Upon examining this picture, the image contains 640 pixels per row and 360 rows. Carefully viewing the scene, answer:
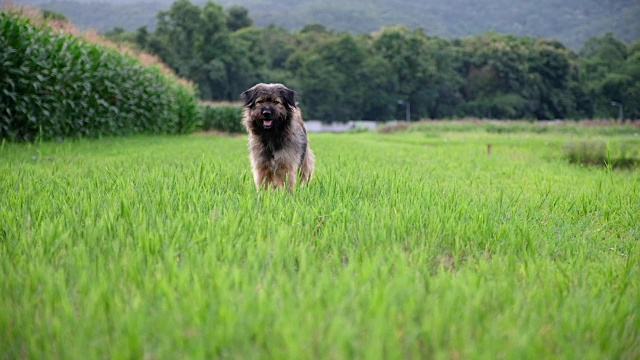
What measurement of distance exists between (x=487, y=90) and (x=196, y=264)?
295 ft

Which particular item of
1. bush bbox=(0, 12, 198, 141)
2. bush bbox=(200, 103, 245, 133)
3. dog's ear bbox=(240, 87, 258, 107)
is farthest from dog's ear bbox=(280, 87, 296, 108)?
bush bbox=(200, 103, 245, 133)

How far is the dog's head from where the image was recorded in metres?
5.28

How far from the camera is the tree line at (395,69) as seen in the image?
66062mm

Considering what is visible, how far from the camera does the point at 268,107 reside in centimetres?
528

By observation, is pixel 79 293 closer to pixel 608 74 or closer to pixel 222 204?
pixel 222 204

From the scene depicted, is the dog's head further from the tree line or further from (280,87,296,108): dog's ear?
the tree line

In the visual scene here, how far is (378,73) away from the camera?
3061 inches

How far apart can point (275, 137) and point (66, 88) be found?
9.25 metres

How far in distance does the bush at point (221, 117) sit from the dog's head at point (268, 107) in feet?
84.3

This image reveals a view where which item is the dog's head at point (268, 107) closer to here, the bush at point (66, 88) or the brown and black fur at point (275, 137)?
the brown and black fur at point (275, 137)

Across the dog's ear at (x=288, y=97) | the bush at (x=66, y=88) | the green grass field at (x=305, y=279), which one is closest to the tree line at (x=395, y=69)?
the bush at (x=66, y=88)

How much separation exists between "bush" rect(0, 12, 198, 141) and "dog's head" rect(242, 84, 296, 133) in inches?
183

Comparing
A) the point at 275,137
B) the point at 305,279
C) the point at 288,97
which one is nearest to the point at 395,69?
the point at 288,97

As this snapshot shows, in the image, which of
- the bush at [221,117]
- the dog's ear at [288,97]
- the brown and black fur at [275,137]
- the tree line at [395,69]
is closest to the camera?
the brown and black fur at [275,137]
